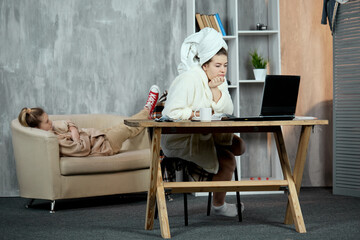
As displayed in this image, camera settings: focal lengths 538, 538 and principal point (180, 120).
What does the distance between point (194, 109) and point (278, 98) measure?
2.08 ft

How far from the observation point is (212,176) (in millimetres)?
3645

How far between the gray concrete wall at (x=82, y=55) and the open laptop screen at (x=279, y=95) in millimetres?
2635

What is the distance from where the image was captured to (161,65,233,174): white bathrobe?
3482 millimetres

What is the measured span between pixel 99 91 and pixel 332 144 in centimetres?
250

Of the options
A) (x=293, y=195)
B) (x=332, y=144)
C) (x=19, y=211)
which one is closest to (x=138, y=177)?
(x=19, y=211)

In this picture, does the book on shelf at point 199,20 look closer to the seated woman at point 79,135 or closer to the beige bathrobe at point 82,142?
the seated woman at point 79,135

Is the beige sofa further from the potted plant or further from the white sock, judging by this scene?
the potted plant

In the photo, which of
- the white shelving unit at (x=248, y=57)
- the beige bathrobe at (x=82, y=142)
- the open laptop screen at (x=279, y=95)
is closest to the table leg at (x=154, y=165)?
the open laptop screen at (x=279, y=95)

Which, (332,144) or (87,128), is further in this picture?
(332,144)

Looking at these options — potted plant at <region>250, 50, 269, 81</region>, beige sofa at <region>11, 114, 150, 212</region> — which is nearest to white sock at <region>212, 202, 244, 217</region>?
beige sofa at <region>11, 114, 150, 212</region>

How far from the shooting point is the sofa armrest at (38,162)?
168 inches

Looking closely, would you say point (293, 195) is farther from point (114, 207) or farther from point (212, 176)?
point (114, 207)

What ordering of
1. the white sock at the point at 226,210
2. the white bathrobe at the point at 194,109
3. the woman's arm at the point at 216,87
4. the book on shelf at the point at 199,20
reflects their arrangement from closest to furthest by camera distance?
the white bathrobe at the point at 194,109 → the woman's arm at the point at 216,87 → the white sock at the point at 226,210 → the book on shelf at the point at 199,20

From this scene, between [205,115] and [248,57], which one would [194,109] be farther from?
[248,57]
